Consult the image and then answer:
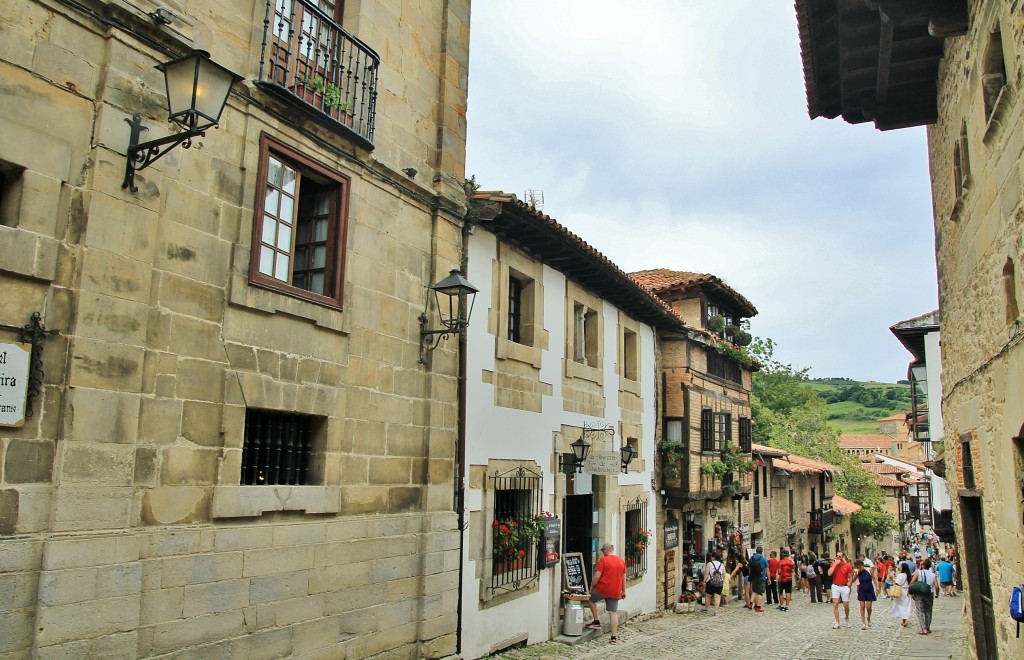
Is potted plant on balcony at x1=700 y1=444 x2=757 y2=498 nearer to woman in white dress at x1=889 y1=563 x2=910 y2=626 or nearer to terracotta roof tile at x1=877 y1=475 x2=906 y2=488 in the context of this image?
woman in white dress at x1=889 y1=563 x2=910 y2=626

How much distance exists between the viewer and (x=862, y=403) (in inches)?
5197

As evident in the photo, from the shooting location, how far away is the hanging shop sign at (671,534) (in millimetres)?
17750

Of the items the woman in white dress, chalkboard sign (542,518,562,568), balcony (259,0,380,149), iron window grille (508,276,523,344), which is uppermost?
balcony (259,0,380,149)

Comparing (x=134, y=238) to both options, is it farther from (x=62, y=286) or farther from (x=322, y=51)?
(x=322, y=51)

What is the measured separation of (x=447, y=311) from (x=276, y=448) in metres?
3.01

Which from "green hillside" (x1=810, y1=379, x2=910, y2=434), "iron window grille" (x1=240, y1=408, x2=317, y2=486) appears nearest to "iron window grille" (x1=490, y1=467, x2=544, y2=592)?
"iron window grille" (x1=240, y1=408, x2=317, y2=486)

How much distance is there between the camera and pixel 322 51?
7883 millimetres

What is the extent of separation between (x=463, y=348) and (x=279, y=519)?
3.68 m

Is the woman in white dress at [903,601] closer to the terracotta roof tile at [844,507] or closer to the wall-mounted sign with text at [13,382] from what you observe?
the wall-mounted sign with text at [13,382]

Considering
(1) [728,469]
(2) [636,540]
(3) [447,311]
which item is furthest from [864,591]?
(3) [447,311]

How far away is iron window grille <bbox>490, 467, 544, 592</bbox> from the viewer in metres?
10.7

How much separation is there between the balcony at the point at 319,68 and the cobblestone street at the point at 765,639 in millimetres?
7223

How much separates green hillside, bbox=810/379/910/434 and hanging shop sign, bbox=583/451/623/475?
110 meters

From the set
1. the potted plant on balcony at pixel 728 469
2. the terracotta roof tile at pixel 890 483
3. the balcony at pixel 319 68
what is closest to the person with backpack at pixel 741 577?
the potted plant on balcony at pixel 728 469
